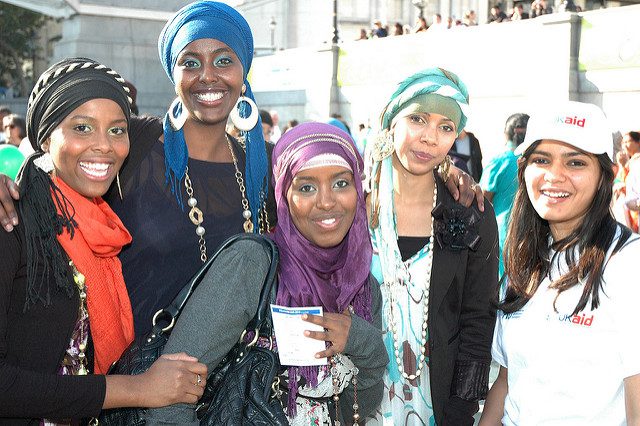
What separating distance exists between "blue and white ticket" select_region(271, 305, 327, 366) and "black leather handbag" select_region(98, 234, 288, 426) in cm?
3

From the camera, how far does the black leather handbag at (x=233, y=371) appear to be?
2.59 meters

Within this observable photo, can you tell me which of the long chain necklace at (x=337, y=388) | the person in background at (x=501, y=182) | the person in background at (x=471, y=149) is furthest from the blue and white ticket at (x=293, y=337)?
the person in background at (x=471, y=149)

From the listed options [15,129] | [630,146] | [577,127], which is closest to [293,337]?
[577,127]

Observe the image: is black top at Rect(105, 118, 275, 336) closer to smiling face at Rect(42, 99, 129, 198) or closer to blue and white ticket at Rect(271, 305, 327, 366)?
smiling face at Rect(42, 99, 129, 198)

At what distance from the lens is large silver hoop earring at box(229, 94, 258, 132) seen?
3.63m

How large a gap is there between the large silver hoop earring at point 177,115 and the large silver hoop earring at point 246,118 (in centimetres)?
22

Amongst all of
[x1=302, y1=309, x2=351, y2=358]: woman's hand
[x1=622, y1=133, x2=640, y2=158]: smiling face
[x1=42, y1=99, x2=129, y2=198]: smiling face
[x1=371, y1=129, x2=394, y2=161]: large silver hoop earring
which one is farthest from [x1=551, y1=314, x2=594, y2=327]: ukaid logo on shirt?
[x1=622, y1=133, x2=640, y2=158]: smiling face

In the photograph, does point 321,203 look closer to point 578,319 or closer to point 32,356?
point 578,319

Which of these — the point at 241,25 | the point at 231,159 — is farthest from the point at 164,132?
the point at 241,25

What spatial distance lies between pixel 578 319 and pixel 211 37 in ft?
6.02

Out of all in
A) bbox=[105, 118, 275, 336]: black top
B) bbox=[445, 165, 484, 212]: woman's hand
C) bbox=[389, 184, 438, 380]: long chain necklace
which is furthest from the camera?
bbox=[445, 165, 484, 212]: woman's hand

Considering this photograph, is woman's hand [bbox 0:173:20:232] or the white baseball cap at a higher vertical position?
the white baseball cap

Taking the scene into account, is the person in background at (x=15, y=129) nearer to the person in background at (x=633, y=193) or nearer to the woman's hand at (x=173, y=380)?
the person in background at (x=633, y=193)

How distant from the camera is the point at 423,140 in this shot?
355cm
